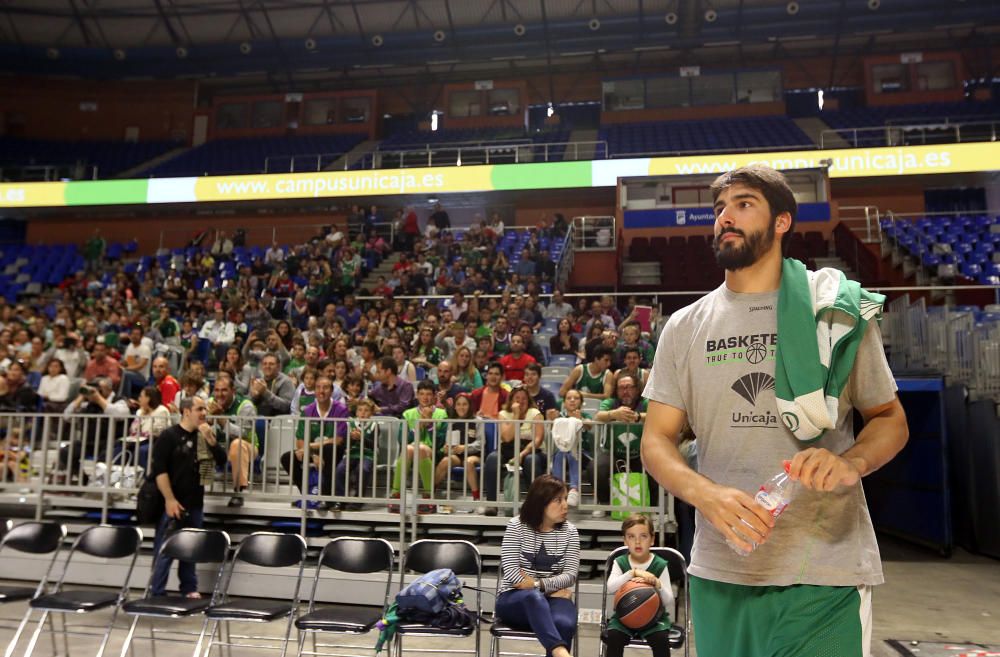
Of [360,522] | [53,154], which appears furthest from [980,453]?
[53,154]

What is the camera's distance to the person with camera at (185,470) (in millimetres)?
6770

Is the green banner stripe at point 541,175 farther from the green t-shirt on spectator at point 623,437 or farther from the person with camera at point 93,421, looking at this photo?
the green t-shirt on spectator at point 623,437

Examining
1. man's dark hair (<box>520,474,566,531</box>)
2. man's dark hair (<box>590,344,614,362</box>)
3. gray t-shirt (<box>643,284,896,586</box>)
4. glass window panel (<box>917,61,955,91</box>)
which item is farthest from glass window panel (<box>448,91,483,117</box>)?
gray t-shirt (<box>643,284,896,586</box>)

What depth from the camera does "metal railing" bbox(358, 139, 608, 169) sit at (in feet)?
69.5

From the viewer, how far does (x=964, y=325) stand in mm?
9375

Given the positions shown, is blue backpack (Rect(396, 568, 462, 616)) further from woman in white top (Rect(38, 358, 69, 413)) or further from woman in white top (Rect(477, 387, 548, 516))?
woman in white top (Rect(38, 358, 69, 413))

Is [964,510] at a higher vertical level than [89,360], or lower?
lower

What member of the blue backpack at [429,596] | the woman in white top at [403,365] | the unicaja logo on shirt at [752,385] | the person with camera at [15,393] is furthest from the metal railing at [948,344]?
the person with camera at [15,393]

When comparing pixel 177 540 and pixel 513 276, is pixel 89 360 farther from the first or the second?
pixel 513 276

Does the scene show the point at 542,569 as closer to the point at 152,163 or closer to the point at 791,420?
the point at 791,420

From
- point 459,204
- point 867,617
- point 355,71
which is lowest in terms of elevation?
point 867,617

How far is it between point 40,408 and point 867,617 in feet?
33.2

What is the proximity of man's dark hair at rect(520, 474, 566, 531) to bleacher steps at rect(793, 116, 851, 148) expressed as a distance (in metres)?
17.3

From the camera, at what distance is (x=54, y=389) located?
31.7 feet
